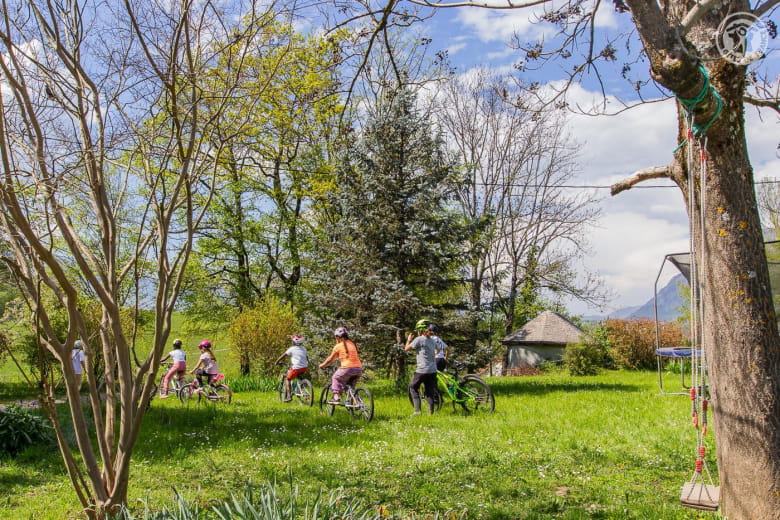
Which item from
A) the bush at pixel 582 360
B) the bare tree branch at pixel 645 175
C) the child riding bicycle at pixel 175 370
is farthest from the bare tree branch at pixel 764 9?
the bush at pixel 582 360

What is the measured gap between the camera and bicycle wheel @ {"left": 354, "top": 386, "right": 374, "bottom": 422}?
1014 cm

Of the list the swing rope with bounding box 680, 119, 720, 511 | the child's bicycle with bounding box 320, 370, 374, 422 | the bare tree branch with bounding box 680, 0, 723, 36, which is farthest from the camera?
the child's bicycle with bounding box 320, 370, 374, 422

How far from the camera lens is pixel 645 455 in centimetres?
676

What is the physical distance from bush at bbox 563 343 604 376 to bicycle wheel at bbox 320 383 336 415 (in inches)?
538

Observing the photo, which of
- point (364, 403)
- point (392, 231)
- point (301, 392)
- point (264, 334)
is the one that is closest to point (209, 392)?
point (301, 392)

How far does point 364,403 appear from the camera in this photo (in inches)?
409

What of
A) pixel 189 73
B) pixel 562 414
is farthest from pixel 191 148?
pixel 562 414

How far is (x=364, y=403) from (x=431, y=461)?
3.88 meters

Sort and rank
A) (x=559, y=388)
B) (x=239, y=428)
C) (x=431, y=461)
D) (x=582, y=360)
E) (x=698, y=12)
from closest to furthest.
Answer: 1. (x=698, y=12)
2. (x=431, y=461)
3. (x=239, y=428)
4. (x=559, y=388)
5. (x=582, y=360)

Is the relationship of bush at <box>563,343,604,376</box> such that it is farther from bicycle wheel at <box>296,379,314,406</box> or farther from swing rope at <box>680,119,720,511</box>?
swing rope at <box>680,119,720,511</box>

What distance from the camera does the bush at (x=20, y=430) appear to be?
321 inches

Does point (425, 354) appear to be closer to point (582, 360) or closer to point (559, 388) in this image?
A: point (559, 388)

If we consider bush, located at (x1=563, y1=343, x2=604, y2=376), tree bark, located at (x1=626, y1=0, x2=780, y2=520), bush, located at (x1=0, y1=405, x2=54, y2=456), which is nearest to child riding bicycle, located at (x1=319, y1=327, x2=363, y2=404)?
bush, located at (x1=0, y1=405, x2=54, y2=456)

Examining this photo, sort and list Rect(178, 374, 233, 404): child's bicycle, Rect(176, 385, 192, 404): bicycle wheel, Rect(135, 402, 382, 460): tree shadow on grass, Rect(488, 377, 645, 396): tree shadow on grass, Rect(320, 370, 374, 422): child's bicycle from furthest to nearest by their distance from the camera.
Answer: Rect(488, 377, 645, 396): tree shadow on grass → Rect(176, 385, 192, 404): bicycle wheel → Rect(178, 374, 233, 404): child's bicycle → Rect(320, 370, 374, 422): child's bicycle → Rect(135, 402, 382, 460): tree shadow on grass
